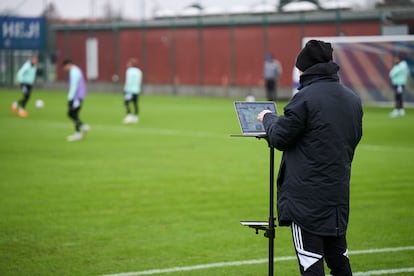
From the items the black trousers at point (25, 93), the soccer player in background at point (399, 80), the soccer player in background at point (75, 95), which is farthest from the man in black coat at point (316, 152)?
the black trousers at point (25, 93)

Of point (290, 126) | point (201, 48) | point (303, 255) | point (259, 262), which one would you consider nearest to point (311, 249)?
point (303, 255)

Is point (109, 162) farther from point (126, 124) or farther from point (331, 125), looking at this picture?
point (331, 125)

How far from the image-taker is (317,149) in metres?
5.97

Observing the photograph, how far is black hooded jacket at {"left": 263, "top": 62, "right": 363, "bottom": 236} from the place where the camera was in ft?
19.5

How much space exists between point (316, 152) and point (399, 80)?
25.3m

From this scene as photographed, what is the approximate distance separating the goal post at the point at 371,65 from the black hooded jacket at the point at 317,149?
873 inches

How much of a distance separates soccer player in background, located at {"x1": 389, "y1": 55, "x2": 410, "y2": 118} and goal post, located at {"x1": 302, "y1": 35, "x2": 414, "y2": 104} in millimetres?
256

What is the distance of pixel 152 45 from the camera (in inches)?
2068

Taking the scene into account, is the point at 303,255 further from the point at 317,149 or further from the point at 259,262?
the point at 259,262

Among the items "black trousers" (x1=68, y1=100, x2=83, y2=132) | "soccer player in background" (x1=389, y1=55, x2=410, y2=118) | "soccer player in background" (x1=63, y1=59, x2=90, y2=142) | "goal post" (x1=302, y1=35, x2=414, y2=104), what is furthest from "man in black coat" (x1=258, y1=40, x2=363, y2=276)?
"soccer player in background" (x1=389, y1=55, x2=410, y2=118)

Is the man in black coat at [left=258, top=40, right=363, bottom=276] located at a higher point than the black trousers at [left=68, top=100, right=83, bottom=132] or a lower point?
higher

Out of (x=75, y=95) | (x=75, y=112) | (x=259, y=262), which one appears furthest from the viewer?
(x=75, y=95)

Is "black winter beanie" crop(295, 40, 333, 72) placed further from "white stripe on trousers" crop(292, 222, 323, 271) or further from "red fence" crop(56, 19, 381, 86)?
"red fence" crop(56, 19, 381, 86)

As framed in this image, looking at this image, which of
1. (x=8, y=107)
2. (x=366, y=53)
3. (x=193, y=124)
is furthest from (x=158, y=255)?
(x=8, y=107)
